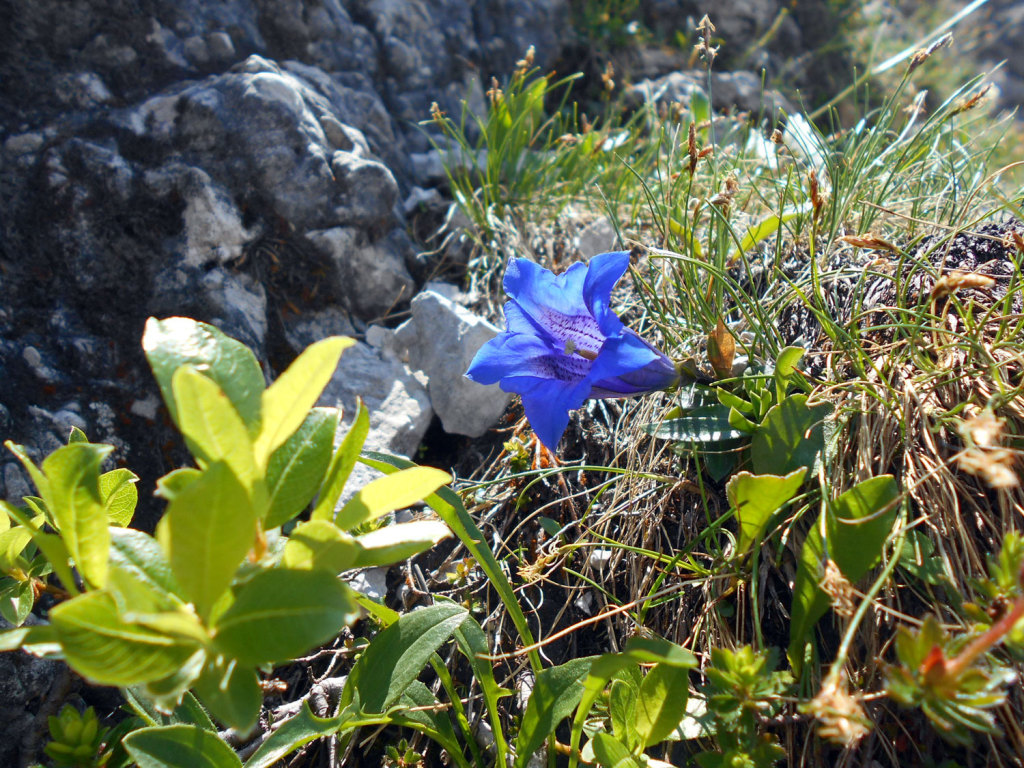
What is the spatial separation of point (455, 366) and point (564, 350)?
0.57 meters

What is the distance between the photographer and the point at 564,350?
1.61m

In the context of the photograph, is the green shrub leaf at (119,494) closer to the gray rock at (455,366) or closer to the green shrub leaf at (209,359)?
the green shrub leaf at (209,359)

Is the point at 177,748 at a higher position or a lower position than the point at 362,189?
lower

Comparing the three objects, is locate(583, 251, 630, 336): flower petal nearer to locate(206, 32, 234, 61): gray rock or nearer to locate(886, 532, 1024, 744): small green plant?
locate(886, 532, 1024, 744): small green plant

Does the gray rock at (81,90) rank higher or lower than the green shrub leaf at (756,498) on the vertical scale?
higher

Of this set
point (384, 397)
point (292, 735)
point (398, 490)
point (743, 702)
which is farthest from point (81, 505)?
point (384, 397)

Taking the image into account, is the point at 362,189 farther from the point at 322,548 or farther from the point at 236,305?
the point at 322,548

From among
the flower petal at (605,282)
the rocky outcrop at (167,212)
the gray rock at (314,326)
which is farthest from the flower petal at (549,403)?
the gray rock at (314,326)

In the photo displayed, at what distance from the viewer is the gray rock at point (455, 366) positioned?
6.84 ft

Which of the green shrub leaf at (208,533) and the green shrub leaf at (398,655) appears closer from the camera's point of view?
the green shrub leaf at (208,533)

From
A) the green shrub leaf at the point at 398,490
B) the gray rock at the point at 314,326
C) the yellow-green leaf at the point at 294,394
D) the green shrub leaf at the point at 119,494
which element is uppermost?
the yellow-green leaf at the point at 294,394

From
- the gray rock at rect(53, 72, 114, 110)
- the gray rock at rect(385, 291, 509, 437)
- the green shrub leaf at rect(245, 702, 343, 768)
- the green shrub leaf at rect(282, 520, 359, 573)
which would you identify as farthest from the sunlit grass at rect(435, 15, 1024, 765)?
the gray rock at rect(53, 72, 114, 110)

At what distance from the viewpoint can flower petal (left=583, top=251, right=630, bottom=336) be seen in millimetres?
1401

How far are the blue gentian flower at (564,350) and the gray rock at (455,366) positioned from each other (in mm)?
472
